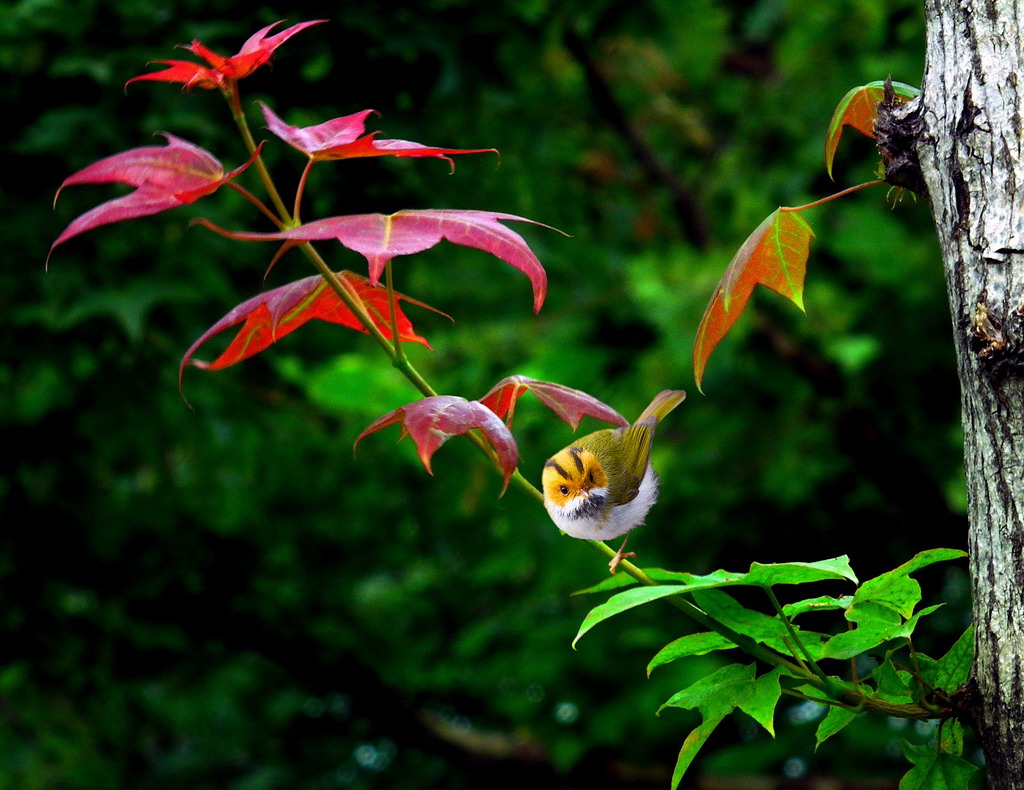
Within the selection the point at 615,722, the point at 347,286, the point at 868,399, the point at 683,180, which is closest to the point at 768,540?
the point at 868,399

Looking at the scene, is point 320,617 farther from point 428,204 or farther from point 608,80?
point 608,80

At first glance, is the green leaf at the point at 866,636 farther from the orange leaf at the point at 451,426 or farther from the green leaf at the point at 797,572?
the orange leaf at the point at 451,426

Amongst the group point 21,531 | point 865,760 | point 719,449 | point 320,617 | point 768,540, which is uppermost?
point 719,449

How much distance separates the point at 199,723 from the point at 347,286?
10.3ft

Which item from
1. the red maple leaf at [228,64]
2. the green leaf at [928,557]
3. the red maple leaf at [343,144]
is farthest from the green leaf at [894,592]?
the red maple leaf at [228,64]

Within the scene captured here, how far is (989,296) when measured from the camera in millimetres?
673

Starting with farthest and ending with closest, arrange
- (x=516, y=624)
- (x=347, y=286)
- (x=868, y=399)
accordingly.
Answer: (x=868, y=399), (x=516, y=624), (x=347, y=286)

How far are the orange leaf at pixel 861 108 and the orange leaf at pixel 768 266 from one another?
7 cm

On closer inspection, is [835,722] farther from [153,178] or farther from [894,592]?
[153,178]

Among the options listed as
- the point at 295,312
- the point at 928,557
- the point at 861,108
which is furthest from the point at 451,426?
the point at 861,108

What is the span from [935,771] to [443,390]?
1.90m

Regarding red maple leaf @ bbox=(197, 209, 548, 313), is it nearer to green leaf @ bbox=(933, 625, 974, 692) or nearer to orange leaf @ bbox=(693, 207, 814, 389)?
orange leaf @ bbox=(693, 207, 814, 389)

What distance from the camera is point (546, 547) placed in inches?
104

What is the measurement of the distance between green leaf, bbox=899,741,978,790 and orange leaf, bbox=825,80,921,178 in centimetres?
45
